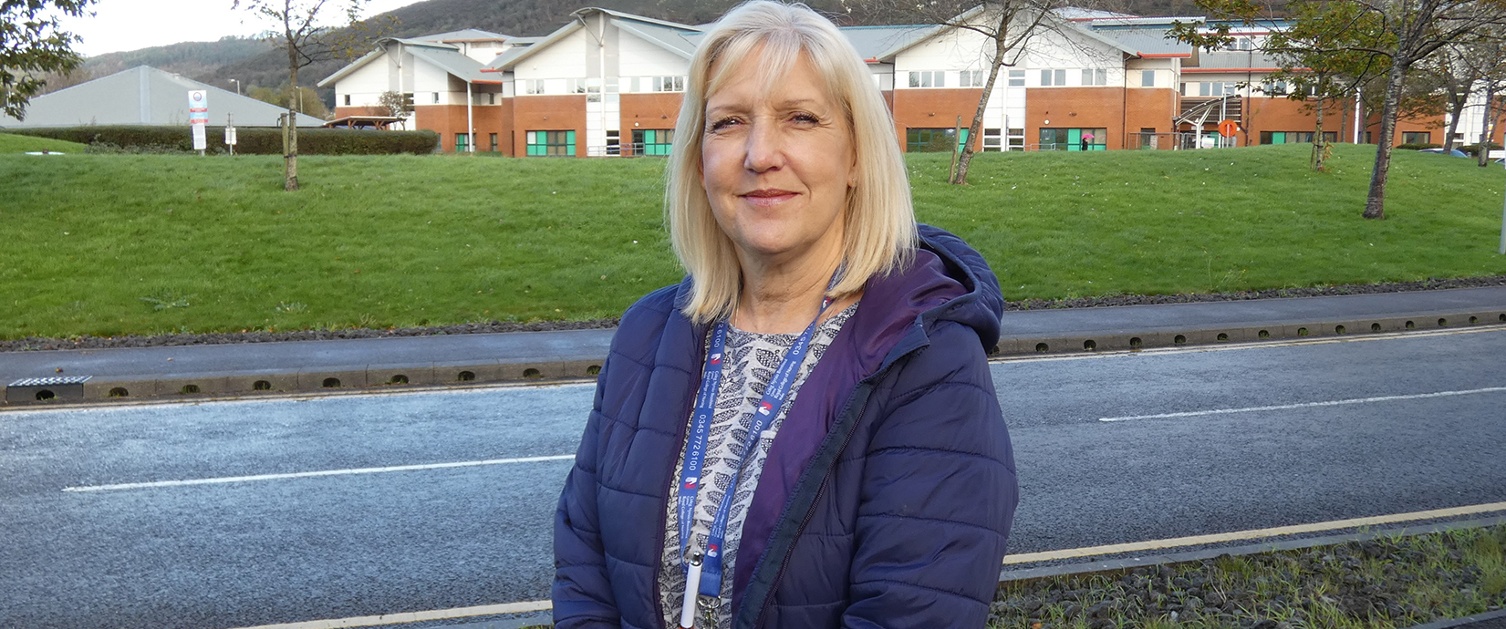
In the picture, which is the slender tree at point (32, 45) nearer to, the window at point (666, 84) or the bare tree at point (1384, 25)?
the bare tree at point (1384, 25)

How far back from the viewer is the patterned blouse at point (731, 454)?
220cm

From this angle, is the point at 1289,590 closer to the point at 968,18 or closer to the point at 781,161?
the point at 781,161

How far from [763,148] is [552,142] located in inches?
2711

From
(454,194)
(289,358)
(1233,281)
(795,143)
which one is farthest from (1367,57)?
(795,143)

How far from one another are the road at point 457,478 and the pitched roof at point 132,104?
60048 millimetres

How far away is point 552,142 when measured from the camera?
69.7 metres

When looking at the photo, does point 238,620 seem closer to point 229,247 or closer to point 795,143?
point 795,143

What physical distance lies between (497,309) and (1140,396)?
28.4 feet

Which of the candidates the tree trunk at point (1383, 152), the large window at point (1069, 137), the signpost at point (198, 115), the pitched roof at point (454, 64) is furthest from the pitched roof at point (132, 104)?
the tree trunk at point (1383, 152)

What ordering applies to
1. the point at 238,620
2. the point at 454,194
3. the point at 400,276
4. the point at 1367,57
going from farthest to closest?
the point at 454,194, the point at 1367,57, the point at 400,276, the point at 238,620

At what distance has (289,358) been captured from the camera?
12.7 meters

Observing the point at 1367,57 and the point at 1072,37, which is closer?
the point at 1367,57

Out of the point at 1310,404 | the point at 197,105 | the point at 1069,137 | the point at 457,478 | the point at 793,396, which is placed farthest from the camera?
the point at 1069,137

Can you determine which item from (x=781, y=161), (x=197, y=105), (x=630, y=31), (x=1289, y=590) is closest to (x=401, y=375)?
(x=1289, y=590)
